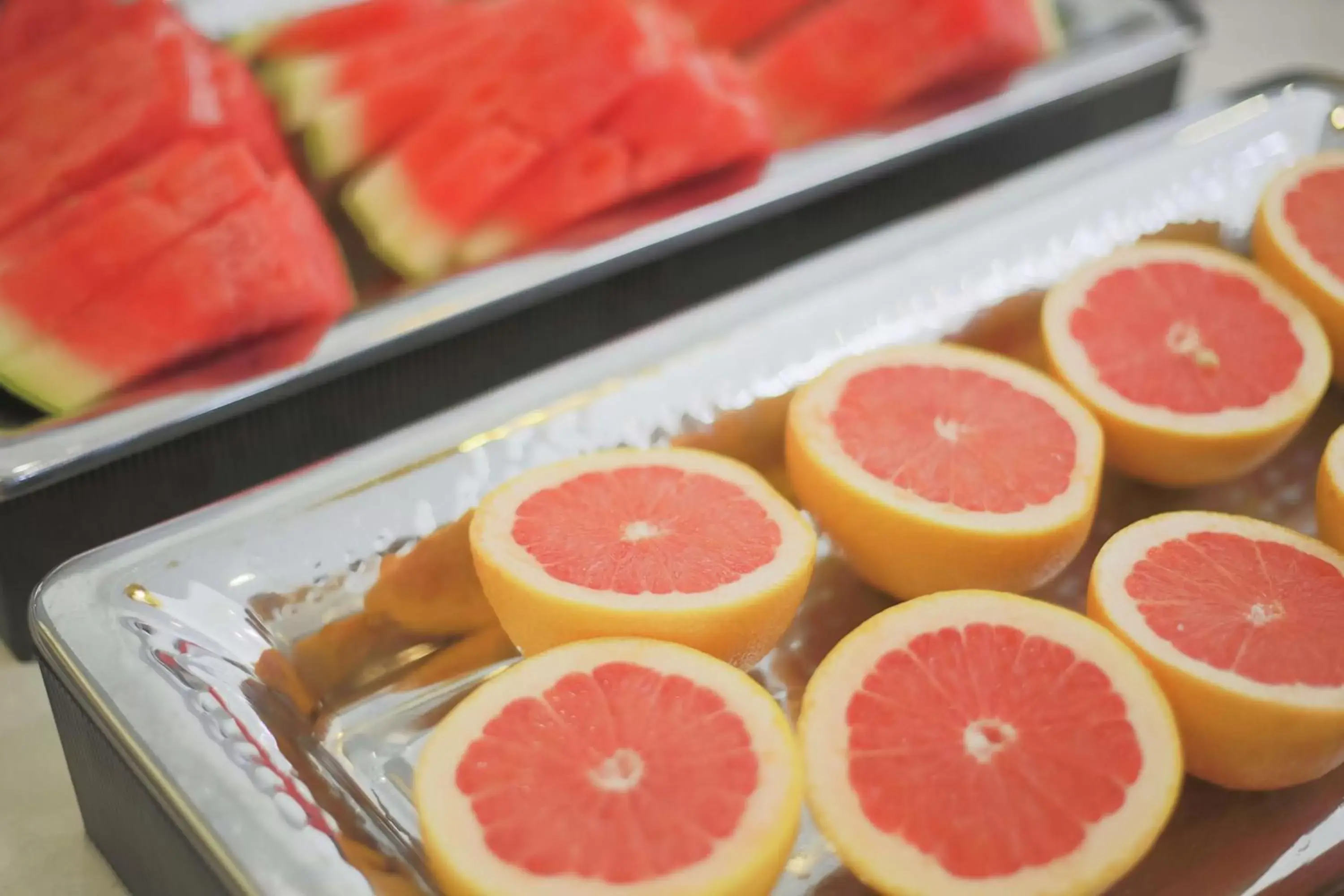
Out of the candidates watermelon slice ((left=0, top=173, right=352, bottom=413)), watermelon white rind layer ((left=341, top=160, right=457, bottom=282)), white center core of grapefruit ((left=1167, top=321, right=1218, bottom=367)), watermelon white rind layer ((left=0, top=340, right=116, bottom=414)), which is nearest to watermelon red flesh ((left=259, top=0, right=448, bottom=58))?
watermelon white rind layer ((left=341, top=160, right=457, bottom=282))

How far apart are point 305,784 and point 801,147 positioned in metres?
0.94

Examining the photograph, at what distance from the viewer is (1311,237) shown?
4.41 feet

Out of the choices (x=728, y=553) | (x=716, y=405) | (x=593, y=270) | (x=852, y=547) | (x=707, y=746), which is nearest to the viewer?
(x=707, y=746)

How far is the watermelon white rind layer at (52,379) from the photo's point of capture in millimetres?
1147

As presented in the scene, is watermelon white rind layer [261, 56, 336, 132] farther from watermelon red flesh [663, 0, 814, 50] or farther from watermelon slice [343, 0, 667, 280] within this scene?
watermelon red flesh [663, 0, 814, 50]

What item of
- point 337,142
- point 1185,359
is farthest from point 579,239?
point 1185,359

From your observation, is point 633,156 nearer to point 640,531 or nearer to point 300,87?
point 300,87

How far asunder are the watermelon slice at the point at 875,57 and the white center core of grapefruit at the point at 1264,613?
2.61 ft

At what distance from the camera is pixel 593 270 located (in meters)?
1.34

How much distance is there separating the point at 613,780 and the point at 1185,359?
26.5 inches

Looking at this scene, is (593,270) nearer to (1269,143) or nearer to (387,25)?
(387,25)

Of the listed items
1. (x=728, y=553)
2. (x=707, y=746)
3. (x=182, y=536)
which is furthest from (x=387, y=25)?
(x=707, y=746)

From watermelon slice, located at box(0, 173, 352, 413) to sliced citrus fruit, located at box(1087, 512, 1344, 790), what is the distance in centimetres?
74

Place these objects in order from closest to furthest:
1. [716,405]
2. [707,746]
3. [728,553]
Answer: [707,746] < [728,553] < [716,405]
